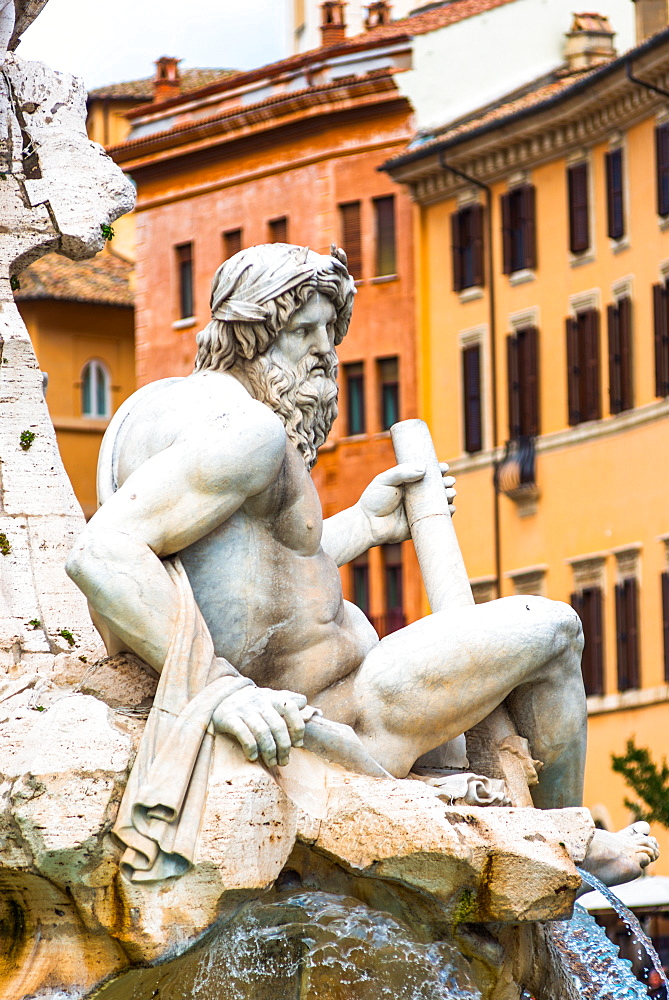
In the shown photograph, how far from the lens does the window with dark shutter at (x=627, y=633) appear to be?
3709 cm

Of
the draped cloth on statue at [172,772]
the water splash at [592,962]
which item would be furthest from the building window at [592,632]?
the draped cloth on statue at [172,772]

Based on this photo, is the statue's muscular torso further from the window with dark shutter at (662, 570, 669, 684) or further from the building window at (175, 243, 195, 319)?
the building window at (175, 243, 195, 319)

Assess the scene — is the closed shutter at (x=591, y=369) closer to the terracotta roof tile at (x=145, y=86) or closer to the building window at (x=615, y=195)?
the building window at (x=615, y=195)

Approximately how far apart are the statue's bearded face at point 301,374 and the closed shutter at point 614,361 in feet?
100

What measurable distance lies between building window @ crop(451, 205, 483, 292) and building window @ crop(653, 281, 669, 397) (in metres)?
5.17

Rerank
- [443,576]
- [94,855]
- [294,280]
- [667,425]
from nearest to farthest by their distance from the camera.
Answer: [94,855], [294,280], [443,576], [667,425]

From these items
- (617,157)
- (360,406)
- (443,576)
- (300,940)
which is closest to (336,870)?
(300,940)

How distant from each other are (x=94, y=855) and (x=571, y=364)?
3306 centimetres

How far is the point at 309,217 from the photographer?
45.4 m

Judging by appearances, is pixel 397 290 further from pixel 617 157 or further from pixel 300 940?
pixel 300 940

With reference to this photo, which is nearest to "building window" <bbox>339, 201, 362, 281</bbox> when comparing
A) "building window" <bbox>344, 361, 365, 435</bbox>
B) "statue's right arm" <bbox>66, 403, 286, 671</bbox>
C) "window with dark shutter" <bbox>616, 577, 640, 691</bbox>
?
"building window" <bbox>344, 361, 365, 435</bbox>

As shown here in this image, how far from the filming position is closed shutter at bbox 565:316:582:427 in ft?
131

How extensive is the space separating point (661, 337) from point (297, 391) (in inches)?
1165

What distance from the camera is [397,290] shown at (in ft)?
145
